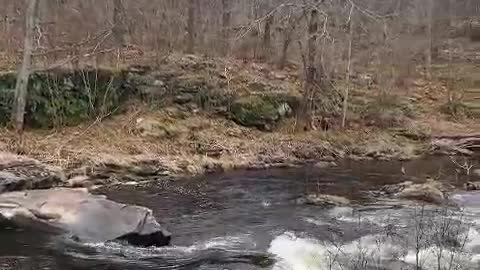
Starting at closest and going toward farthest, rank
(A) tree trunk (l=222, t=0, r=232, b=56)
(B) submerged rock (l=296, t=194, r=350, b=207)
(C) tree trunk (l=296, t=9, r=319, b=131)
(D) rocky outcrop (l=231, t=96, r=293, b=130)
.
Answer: (B) submerged rock (l=296, t=194, r=350, b=207) < (D) rocky outcrop (l=231, t=96, r=293, b=130) < (C) tree trunk (l=296, t=9, r=319, b=131) < (A) tree trunk (l=222, t=0, r=232, b=56)

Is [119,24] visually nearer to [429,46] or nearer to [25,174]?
[25,174]

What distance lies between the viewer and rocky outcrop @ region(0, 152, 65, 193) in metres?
12.7

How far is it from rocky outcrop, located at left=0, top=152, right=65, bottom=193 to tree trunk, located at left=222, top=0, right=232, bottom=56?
11.6 m

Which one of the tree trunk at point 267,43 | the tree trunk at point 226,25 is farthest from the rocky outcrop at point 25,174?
the tree trunk at point 267,43

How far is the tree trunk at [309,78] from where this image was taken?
21938 mm

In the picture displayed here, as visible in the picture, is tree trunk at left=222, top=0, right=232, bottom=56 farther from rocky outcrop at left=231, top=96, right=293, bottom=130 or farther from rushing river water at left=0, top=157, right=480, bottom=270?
rushing river water at left=0, top=157, right=480, bottom=270

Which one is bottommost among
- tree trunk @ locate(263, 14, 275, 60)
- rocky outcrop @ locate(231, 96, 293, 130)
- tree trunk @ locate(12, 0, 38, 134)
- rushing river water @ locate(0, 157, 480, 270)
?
rushing river water @ locate(0, 157, 480, 270)

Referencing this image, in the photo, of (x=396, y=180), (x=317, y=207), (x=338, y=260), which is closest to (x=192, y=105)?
(x=396, y=180)

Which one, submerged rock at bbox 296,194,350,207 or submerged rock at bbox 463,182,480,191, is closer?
submerged rock at bbox 296,194,350,207

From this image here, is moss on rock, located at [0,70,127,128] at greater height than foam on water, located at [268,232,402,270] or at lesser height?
greater

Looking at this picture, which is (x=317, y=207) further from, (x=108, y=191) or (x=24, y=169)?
(x=24, y=169)

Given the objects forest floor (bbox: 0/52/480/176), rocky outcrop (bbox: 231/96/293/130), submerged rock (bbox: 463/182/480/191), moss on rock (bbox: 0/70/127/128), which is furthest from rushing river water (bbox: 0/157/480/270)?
rocky outcrop (bbox: 231/96/293/130)

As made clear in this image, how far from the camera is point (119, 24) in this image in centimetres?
2275

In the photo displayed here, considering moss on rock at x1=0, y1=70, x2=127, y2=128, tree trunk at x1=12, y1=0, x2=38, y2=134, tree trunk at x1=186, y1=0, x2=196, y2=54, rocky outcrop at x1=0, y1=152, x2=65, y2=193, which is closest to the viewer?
rocky outcrop at x1=0, y1=152, x2=65, y2=193
